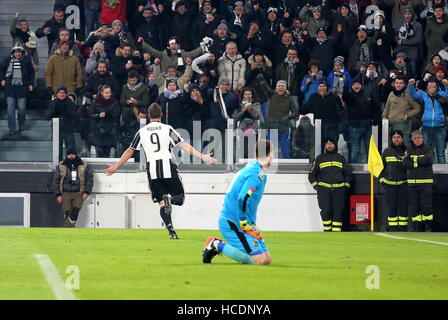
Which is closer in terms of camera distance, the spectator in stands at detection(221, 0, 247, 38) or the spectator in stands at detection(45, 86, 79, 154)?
the spectator in stands at detection(45, 86, 79, 154)

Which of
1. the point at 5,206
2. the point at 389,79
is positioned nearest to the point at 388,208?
the point at 389,79

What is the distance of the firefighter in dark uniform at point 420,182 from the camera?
25016mm

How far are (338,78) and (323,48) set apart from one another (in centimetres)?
121

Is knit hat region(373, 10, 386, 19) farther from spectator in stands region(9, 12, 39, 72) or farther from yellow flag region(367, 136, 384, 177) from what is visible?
spectator in stands region(9, 12, 39, 72)

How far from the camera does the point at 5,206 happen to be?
1056 inches

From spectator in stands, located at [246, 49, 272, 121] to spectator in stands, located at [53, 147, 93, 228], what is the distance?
155 inches

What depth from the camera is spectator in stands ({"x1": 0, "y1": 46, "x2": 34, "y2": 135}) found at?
86.8ft

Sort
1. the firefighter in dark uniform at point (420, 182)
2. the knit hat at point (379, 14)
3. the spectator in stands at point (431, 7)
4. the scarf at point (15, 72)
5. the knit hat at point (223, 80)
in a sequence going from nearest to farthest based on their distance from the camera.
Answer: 1. the firefighter in dark uniform at point (420, 182)
2. the knit hat at point (223, 80)
3. the scarf at point (15, 72)
4. the spectator in stands at point (431, 7)
5. the knit hat at point (379, 14)

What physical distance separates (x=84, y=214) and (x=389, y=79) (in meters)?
7.26

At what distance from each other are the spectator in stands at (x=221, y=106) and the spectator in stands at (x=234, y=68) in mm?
668

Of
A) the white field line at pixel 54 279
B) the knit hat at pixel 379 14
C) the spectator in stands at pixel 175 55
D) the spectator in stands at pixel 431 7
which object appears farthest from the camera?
the knit hat at pixel 379 14

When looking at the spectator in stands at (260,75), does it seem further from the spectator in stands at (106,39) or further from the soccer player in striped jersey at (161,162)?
the soccer player in striped jersey at (161,162)

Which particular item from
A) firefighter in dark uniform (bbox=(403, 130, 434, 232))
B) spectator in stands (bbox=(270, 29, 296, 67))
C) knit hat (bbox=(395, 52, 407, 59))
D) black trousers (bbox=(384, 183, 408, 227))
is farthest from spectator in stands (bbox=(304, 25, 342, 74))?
black trousers (bbox=(384, 183, 408, 227))

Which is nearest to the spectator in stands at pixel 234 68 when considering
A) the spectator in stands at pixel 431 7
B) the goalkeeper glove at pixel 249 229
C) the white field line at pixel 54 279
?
the spectator in stands at pixel 431 7
